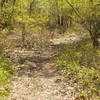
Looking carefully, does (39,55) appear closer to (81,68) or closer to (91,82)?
(81,68)

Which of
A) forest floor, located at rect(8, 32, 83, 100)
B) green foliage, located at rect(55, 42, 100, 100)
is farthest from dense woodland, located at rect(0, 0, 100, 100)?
forest floor, located at rect(8, 32, 83, 100)

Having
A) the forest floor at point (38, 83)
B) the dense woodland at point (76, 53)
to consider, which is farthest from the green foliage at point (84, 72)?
the forest floor at point (38, 83)

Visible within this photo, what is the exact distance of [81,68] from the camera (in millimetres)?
9609

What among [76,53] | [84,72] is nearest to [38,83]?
[84,72]

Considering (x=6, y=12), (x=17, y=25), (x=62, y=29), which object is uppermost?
(x=6, y=12)

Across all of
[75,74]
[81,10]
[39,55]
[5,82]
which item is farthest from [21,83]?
[81,10]

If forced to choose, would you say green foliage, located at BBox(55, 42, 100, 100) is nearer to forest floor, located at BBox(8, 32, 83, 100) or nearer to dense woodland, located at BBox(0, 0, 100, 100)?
dense woodland, located at BBox(0, 0, 100, 100)

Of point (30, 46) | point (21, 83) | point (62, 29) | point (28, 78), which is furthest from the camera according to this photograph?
point (62, 29)

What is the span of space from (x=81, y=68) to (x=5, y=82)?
159 inches

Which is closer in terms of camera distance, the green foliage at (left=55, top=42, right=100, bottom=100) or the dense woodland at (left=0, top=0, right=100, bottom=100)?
the green foliage at (left=55, top=42, right=100, bottom=100)

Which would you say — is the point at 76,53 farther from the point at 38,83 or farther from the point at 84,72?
the point at 38,83

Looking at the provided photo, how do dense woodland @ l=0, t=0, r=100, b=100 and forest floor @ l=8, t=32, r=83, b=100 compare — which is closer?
forest floor @ l=8, t=32, r=83, b=100

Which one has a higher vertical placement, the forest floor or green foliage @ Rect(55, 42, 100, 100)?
green foliage @ Rect(55, 42, 100, 100)

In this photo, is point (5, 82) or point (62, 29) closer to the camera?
point (5, 82)
